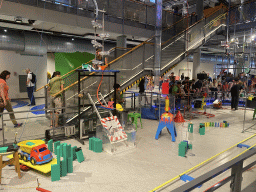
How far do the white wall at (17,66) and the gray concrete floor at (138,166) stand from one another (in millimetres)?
7190

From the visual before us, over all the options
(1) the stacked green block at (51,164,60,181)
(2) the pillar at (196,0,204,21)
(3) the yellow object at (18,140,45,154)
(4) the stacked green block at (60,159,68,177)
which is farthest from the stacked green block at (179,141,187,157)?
(2) the pillar at (196,0,204,21)

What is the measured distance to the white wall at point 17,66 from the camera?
11.5 m

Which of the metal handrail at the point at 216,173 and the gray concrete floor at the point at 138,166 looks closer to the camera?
the metal handrail at the point at 216,173

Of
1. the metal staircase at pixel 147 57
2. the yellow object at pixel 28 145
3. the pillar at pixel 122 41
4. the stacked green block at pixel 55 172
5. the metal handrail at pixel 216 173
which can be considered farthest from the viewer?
the pillar at pixel 122 41

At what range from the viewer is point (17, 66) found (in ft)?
39.0

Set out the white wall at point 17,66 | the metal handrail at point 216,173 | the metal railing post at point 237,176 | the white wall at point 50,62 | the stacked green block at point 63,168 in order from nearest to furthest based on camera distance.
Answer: the metal handrail at point 216,173
the metal railing post at point 237,176
the stacked green block at point 63,168
the white wall at point 17,66
the white wall at point 50,62

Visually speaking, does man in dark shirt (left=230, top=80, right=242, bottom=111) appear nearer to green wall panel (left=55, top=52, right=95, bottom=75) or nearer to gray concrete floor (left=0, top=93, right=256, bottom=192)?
gray concrete floor (left=0, top=93, right=256, bottom=192)

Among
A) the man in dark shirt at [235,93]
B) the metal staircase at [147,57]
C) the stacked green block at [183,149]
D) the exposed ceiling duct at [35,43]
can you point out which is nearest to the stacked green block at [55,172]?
the metal staircase at [147,57]

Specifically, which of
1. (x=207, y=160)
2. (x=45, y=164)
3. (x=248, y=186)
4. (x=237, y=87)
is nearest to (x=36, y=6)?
(x=45, y=164)

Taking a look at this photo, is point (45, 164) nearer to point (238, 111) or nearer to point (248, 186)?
point (248, 186)

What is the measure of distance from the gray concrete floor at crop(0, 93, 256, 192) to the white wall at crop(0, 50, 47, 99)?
7190 mm

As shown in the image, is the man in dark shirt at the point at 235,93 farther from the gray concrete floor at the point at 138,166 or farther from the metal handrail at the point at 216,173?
the metal handrail at the point at 216,173

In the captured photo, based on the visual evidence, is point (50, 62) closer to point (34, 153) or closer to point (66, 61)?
point (66, 61)

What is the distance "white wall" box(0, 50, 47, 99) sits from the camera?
37.7 feet
